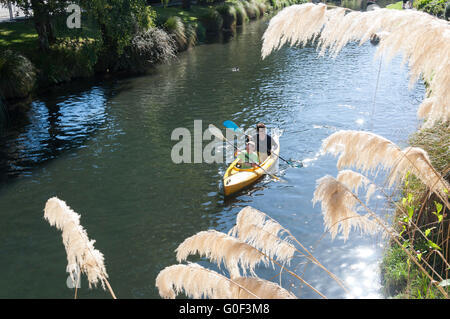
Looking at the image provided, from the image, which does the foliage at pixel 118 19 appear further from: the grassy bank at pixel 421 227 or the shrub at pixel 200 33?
the grassy bank at pixel 421 227

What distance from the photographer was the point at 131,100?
17688 mm

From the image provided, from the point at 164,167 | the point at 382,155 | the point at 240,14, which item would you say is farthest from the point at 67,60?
the point at 240,14

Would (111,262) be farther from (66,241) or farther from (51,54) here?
(51,54)

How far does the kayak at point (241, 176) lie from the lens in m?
10.1

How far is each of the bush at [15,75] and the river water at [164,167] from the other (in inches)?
32.2

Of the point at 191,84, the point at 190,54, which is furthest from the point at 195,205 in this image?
the point at 190,54

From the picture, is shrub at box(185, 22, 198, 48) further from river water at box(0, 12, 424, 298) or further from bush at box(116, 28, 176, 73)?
river water at box(0, 12, 424, 298)

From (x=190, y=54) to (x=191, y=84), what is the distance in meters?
6.33

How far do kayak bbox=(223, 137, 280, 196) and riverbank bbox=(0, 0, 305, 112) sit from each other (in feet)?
33.3

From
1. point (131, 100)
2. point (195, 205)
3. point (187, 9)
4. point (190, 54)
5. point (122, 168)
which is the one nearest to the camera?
point (195, 205)

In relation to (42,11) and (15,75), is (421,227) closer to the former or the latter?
(15,75)

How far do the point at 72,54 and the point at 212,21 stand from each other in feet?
48.1

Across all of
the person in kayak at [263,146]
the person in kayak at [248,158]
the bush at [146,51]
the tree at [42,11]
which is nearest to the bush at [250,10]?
the bush at [146,51]

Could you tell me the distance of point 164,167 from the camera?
459 inches
